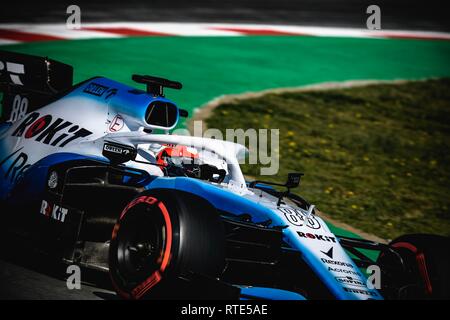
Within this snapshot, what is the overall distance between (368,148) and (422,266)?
5.17m

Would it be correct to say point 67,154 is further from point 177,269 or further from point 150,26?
point 150,26

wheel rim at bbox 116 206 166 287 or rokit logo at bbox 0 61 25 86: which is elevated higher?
rokit logo at bbox 0 61 25 86

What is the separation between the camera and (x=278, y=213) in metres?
4.84

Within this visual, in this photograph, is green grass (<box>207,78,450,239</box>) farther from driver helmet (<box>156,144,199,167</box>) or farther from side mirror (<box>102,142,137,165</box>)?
side mirror (<box>102,142,137,165</box>)

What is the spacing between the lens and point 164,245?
14.1ft

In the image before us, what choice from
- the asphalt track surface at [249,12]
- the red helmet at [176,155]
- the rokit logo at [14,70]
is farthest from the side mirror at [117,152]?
the asphalt track surface at [249,12]

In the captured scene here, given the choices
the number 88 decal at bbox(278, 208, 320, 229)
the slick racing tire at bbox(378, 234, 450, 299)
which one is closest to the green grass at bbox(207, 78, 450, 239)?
the slick racing tire at bbox(378, 234, 450, 299)

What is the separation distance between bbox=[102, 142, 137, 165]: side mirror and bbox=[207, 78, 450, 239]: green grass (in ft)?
11.3

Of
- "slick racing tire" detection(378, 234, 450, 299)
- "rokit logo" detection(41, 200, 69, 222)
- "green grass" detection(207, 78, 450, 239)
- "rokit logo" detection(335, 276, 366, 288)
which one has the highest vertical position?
"rokit logo" detection(41, 200, 69, 222)

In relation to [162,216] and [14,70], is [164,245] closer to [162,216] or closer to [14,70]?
[162,216]

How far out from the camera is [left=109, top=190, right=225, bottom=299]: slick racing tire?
4227mm

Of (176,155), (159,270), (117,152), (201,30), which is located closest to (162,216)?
(159,270)

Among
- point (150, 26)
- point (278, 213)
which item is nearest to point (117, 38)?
point (150, 26)

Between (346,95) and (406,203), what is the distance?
12.3 ft
